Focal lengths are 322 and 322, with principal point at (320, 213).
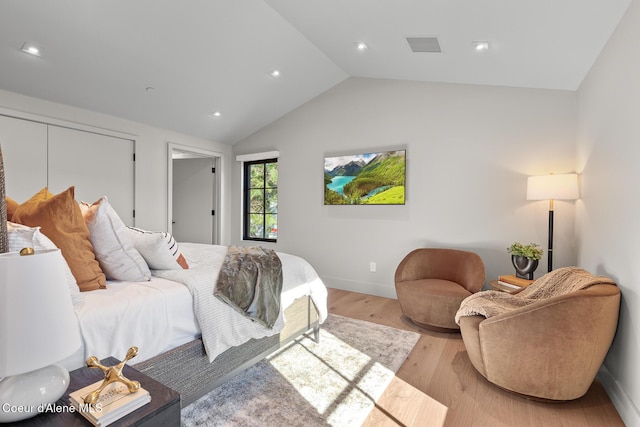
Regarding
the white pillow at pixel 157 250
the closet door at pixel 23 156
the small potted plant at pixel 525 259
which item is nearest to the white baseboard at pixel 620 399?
the small potted plant at pixel 525 259

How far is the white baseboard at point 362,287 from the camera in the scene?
402cm

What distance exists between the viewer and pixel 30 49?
105 inches

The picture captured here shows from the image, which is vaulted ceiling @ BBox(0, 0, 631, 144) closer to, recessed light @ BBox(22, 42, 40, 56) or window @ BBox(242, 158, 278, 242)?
recessed light @ BBox(22, 42, 40, 56)

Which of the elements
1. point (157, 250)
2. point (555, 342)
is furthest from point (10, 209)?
point (555, 342)

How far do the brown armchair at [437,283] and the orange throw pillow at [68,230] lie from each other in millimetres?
2429

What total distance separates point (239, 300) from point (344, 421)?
2.87 feet

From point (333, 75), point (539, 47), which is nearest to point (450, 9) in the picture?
point (539, 47)

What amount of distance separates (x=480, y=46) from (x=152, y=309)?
9.64 ft

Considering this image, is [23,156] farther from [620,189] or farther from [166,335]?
[620,189]

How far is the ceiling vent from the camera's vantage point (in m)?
2.69

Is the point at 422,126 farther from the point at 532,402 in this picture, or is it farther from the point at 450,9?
the point at 532,402

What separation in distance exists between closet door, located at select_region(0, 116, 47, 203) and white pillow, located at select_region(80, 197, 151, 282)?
6.69ft

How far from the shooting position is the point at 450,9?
2.19m

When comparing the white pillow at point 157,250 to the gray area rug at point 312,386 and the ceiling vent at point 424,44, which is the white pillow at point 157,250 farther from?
the ceiling vent at point 424,44
